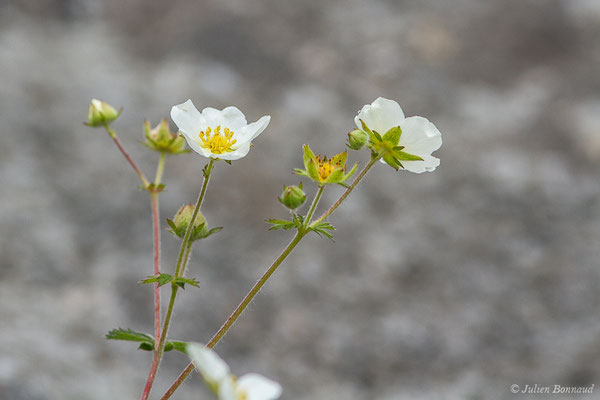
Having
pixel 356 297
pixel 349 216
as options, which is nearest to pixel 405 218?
pixel 349 216

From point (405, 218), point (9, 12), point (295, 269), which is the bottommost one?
point (295, 269)

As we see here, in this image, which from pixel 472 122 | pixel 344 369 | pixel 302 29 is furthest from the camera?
pixel 302 29

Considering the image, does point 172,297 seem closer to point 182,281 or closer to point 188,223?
point 182,281

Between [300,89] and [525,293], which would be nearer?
[525,293]

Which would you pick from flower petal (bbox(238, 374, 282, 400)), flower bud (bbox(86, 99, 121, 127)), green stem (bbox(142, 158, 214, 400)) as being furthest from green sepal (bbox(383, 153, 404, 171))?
flower bud (bbox(86, 99, 121, 127))

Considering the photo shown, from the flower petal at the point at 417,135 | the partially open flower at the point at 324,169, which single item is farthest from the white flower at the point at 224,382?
the flower petal at the point at 417,135

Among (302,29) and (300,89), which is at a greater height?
(302,29)

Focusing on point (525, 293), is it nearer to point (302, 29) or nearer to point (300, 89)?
point (300, 89)

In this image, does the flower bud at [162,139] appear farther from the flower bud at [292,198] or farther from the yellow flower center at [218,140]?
the flower bud at [292,198]
